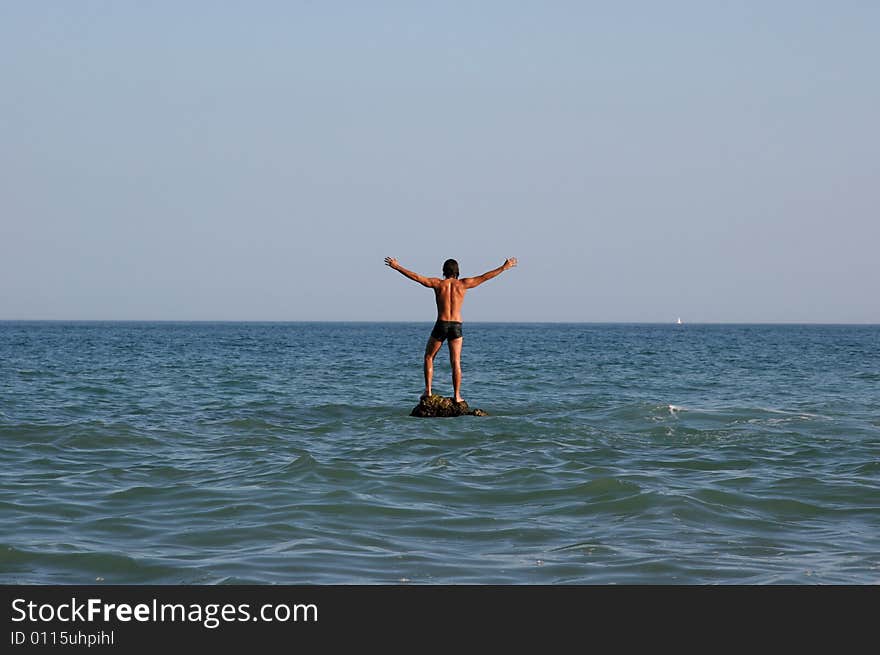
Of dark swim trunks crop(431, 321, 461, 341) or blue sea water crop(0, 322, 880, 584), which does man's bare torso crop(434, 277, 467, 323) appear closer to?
dark swim trunks crop(431, 321, 461, 341)

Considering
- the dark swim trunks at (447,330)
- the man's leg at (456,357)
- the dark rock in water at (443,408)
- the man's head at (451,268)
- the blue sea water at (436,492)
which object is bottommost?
the blue sea water at (436,492)

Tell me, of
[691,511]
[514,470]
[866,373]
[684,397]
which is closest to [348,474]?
[514,470]

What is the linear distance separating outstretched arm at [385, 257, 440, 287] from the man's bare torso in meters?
0.12

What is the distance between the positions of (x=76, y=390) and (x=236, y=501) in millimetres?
15672

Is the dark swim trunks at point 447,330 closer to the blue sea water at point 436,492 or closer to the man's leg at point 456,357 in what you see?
the man's leg at point 456,357

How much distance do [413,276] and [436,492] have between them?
6252 mm

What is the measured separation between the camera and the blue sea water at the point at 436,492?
785cm

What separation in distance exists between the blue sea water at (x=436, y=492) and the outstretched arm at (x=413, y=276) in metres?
2.28

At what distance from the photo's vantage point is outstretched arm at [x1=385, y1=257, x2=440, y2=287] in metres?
16.2

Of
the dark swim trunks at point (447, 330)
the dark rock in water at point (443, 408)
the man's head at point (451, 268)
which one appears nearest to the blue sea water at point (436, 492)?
the dark rock in water at point (443, 408)

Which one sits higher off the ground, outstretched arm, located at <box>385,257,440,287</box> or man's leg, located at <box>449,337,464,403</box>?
outstretched arm, located at <box>385,257,440,287</box>

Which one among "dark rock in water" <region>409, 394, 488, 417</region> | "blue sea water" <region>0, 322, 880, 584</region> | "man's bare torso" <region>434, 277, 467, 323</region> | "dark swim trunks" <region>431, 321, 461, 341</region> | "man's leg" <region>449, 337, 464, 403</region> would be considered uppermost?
"man's bare torso" <region>434, 277, 467, 323</region>

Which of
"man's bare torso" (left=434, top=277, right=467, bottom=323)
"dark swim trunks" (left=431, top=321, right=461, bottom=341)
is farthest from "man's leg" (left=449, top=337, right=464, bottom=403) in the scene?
"man's bare torso" (left=434, top=277, right=467, bottom=323)
